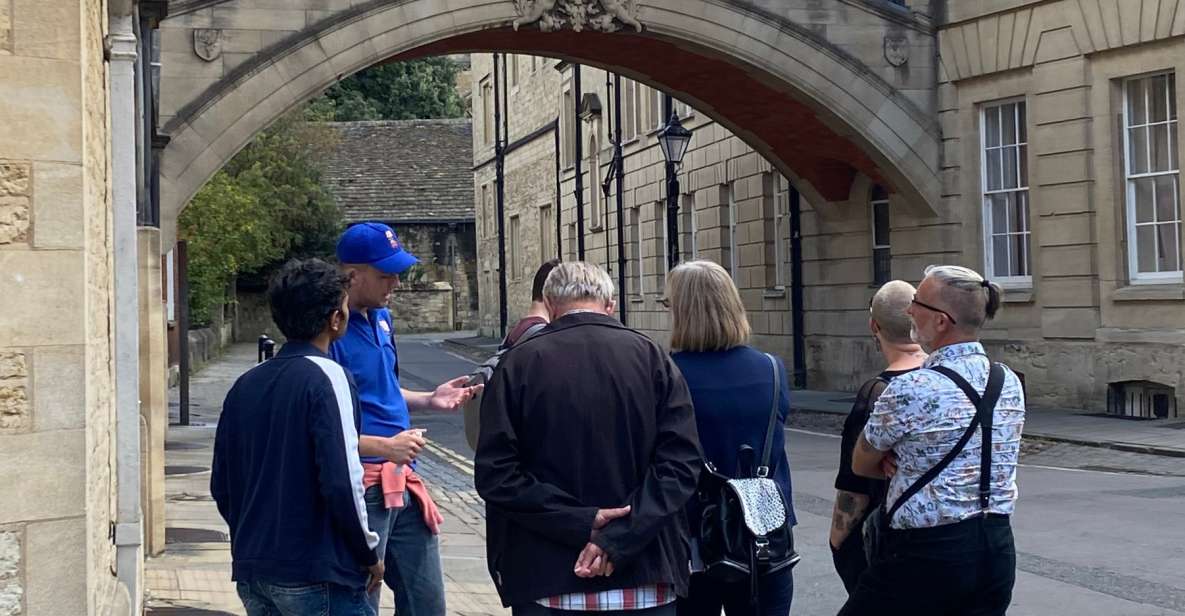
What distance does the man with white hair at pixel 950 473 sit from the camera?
4535 millimetres

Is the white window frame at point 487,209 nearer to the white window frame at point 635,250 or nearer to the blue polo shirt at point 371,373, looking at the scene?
the white window frame at point 635,250

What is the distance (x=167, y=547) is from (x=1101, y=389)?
1283 centimetres

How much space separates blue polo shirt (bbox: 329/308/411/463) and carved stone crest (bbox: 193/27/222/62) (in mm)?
15304

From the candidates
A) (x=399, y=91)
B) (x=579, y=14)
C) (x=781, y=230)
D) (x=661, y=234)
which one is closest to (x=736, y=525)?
(x=579, y=14)

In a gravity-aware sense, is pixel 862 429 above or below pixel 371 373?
below

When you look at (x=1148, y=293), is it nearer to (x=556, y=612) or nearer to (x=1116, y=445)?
(x=1116, y=445)

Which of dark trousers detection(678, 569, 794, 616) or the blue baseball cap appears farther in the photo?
the blue baseball cap

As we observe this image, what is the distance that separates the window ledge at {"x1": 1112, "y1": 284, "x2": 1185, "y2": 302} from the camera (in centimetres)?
1799

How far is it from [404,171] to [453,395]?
2343 inches

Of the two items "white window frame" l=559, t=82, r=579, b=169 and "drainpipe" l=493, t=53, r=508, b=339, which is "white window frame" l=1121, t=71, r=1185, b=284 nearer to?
"white window frame" l=559, t=82, r=579, b=169

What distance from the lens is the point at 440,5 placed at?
20.7 metres

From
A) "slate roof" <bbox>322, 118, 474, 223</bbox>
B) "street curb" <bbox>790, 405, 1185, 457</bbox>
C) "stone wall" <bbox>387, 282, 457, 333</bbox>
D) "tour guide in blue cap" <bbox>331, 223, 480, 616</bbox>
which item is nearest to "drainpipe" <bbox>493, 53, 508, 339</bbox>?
"stone wall" <bbox>387, 282, 457, 333</bbox>

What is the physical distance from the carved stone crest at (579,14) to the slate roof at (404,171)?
1616 inches

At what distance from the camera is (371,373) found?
550 centimetres
